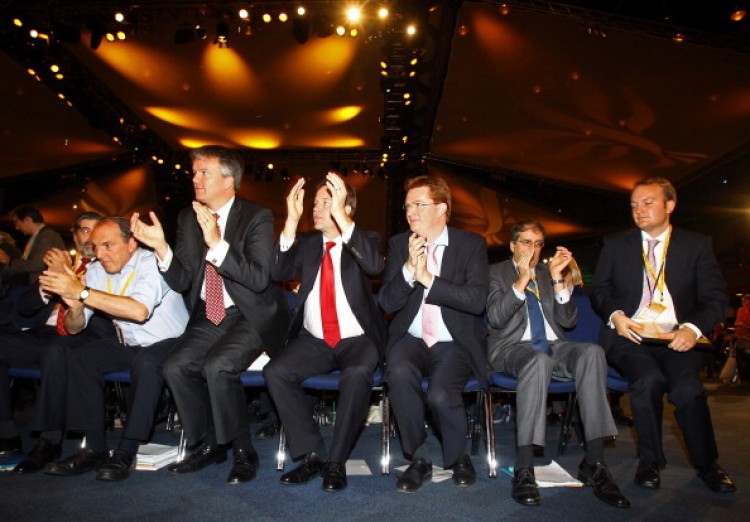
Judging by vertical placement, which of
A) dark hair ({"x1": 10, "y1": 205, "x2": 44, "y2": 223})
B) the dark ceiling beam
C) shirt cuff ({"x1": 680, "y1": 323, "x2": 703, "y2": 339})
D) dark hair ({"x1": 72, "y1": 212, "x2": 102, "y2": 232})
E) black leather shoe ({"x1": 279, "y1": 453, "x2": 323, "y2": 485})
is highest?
the dark ceiling beam

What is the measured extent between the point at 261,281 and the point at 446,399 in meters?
1.20

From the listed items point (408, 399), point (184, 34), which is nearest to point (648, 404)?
point (408, 399)

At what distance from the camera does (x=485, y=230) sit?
16078mm

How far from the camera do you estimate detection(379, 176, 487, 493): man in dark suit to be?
9.02 ft

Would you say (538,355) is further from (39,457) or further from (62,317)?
(62,317)

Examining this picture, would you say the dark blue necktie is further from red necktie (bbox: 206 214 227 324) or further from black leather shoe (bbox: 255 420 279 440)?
black leather shoe (bbox: 255 420 279 440)

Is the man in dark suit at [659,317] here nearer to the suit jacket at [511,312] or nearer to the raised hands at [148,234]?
the suit jacket at [511,312]

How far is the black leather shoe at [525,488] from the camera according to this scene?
A: 7.99 feet

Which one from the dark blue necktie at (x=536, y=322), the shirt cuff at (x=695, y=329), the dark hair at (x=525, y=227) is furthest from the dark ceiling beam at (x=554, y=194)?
the shirt cuff at (x=695, y=329)

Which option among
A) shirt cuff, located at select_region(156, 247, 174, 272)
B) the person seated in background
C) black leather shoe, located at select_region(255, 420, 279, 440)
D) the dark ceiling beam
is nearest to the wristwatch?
the person seated in background

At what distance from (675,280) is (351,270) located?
190cm

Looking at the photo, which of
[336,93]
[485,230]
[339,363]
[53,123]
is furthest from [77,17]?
[485,230]

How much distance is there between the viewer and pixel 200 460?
9.93 feet

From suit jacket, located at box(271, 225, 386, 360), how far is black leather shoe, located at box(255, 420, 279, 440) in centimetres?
99
